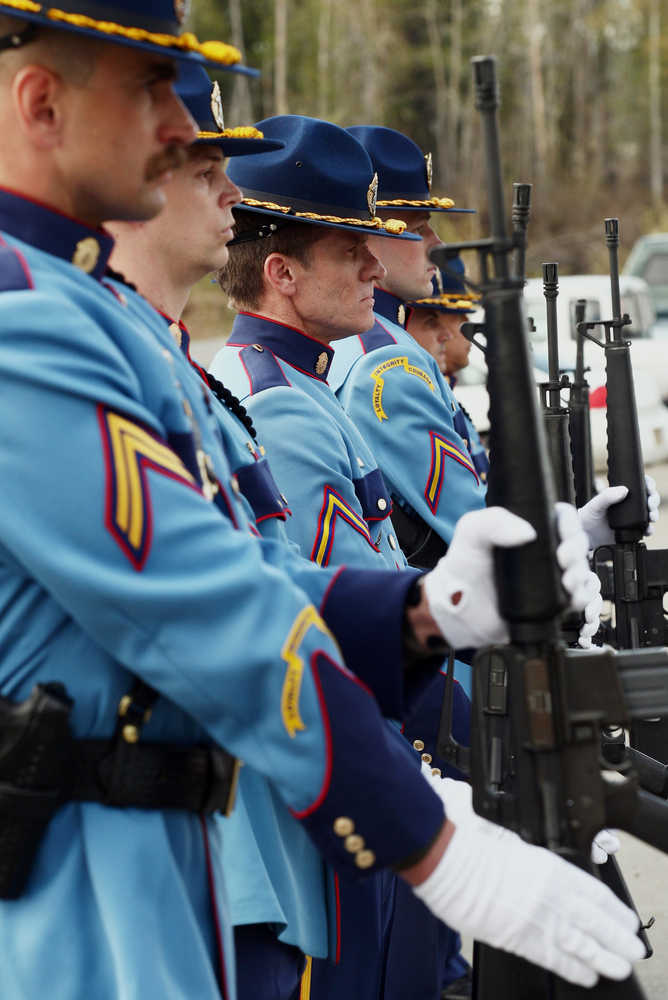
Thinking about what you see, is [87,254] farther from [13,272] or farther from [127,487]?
[127,487]

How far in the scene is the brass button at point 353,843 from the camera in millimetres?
1664

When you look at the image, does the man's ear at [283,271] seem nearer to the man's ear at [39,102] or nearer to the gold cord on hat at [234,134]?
the gold cord on hat at [234,134]

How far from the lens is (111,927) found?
1.66 m

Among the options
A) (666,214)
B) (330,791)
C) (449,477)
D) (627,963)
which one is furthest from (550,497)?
(666,214)

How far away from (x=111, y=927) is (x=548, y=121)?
40.2 meters

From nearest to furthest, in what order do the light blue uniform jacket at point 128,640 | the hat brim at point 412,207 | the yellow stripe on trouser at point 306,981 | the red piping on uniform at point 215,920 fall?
the light blue uniform jacket at point 128,640, the red piping on uniform at point 215,920, the yellow stripe on trouser at point 306,981, the hat brim at point 412,207

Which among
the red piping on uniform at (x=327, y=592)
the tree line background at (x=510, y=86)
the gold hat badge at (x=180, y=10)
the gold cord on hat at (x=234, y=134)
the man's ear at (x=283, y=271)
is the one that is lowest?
the red piping on uniform at (x=327, y=592)

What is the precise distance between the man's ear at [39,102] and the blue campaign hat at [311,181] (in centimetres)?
167

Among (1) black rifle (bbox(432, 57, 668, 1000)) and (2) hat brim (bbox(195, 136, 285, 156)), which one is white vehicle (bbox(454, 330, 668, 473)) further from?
(1) black rifle (bbox(432, 57, 668, 1000))

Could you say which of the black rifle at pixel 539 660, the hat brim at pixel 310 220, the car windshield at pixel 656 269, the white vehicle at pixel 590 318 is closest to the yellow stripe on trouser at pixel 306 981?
the black rifle at pixel 539 660

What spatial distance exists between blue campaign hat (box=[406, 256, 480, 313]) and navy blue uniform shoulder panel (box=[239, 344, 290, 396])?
76.5 inches

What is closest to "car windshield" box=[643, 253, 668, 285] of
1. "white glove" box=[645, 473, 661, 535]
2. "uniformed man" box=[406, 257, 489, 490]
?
"uniformed man" box=[406, 257, 489, 490]

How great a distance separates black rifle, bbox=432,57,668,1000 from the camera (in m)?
1.76

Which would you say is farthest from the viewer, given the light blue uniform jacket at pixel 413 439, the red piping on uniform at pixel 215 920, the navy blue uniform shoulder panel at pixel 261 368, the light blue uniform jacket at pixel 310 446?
the light blue uniform jacket at pixel 413 439
